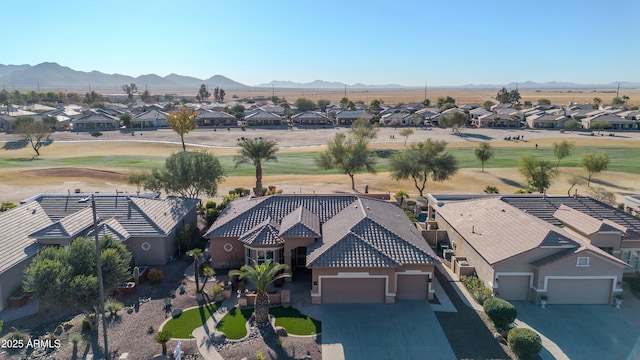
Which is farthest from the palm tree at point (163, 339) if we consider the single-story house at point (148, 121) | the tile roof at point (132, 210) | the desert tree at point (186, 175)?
the single-story house at point (148, 121)

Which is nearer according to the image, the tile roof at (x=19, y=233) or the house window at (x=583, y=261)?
the house window at (x=583, y=261)

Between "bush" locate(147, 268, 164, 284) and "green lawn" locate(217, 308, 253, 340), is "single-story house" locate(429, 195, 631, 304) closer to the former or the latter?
"green lawn" locate(217, 308, 253, 340)

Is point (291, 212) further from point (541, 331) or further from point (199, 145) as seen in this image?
point (199, 145)

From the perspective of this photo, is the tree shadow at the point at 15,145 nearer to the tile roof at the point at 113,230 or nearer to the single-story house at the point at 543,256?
the tile roof at the point at 113,230

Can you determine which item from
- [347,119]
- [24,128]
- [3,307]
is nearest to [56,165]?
[24,128]

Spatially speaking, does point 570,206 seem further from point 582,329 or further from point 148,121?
point 148,121

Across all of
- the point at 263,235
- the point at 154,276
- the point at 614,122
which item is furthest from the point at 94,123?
the point at 614,122
